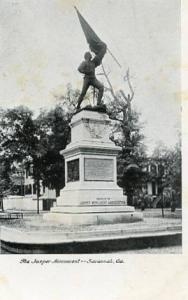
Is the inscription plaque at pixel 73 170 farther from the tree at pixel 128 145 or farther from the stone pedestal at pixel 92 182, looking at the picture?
the tree at pixel 128 145

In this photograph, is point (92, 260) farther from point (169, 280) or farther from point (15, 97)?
point (15, 97)

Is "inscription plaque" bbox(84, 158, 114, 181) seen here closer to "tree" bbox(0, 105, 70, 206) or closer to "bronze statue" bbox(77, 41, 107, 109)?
"bronze statue" bbox(77, 41, 107, 109)

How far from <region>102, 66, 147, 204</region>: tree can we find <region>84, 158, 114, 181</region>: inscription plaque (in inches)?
223

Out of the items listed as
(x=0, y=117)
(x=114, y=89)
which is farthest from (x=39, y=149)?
(x=114, y=89)

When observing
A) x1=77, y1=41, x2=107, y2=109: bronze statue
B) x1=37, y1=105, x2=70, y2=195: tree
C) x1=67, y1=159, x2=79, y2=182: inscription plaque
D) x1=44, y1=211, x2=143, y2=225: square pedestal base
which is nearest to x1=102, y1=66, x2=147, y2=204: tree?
x1=37, y1=105, x2=70, y2=195: tree

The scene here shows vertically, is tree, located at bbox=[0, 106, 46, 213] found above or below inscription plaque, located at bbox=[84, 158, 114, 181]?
above

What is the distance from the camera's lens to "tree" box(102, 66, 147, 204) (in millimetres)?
17125

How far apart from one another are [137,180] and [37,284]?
1105 cm

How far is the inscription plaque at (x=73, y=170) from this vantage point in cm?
1136

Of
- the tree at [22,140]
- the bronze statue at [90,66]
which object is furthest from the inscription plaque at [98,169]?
the tree at [22,140]

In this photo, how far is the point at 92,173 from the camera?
11.2m

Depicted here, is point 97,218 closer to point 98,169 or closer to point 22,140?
point 98,169

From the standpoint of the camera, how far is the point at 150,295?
708 cm

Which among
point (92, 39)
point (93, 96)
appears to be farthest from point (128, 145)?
point (92, 39)
